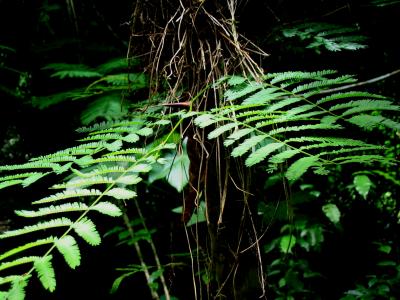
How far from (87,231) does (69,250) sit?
0.05m

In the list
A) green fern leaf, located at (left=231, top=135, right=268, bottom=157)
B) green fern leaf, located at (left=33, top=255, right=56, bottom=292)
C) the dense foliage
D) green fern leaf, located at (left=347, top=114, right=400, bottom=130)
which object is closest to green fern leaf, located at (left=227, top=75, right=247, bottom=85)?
the dense foliage

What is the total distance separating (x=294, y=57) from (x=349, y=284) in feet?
7.50

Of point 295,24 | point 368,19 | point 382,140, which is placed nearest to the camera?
point 295,24

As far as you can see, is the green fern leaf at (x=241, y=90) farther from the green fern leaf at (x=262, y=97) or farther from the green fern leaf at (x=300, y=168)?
the green fern leaf at (x=300, y=168)

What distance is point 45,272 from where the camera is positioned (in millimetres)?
638

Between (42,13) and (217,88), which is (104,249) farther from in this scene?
(217,88)

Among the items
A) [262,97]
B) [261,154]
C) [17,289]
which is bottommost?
[17,289]

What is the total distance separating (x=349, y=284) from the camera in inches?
119

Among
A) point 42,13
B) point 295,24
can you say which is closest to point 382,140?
point 295,24

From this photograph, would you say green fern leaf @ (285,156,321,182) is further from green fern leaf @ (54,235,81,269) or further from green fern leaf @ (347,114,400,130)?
green fern leaf @ (54,235,81,269)

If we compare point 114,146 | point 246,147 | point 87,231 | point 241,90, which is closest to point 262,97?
point 241,90

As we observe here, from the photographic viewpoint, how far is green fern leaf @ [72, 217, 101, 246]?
0.68m

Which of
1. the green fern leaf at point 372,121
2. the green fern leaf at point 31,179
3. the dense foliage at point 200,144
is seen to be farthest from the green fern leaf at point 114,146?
the green fern leaf at point 372,121

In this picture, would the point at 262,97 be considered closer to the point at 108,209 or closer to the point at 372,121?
the point at 372,121
